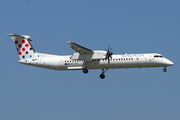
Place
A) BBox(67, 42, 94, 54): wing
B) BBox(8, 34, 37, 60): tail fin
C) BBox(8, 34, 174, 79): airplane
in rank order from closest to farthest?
BBox(67, 42, 94, 54): wing → BBox(8, 34, 174, 79): airplane → BBox(8, 34, 37, 60): tail fin

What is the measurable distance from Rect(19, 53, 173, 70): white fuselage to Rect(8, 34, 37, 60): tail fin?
1.23m

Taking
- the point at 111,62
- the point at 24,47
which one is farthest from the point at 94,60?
the point at 24,47

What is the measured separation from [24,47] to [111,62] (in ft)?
38.6

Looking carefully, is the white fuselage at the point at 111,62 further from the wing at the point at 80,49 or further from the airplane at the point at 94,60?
the wing at the point at 80,49

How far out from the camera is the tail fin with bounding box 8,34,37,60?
1461 inches

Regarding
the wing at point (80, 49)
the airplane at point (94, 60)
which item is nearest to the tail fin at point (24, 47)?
the airplane at point (94, 60)

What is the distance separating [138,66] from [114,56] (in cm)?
314

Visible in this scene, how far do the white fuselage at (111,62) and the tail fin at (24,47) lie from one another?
123cm

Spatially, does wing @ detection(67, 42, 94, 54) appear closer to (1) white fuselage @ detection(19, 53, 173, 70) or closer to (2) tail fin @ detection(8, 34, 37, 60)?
(1) white fuselage @ detection(19, 53, 173, 70)

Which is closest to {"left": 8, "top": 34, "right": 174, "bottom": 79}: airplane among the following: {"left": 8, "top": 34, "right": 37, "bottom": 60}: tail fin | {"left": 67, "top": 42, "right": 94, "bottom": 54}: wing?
{"left": 67, "top": 42, "right": 94, "bottom": 54}: wing

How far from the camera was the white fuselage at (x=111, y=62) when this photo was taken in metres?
34.1

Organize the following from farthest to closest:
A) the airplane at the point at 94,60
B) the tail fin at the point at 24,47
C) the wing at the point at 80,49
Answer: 1. the tail fin at the point at 24,47
2. the airplane at the point at 94,60
3. the wing at the point at 80,49

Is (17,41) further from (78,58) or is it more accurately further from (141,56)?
(141,56)

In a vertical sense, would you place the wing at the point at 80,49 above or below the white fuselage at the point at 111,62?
above
